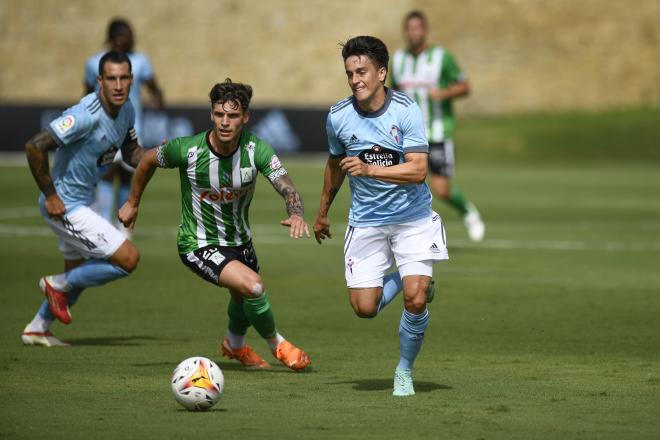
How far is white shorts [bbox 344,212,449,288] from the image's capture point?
798cm

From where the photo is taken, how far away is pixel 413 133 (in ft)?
25.9

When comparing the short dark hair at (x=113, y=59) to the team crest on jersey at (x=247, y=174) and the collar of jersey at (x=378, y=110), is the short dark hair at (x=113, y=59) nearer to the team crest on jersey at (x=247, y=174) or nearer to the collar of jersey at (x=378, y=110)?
the team crest on jersey at (x=247, y=174)

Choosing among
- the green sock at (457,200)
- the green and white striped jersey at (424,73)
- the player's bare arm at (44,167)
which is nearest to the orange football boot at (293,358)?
the player's bare arm at (44,167)

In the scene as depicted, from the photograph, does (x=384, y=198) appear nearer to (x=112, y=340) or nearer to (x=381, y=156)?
(x=381, y=156)

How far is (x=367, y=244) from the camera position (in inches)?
322

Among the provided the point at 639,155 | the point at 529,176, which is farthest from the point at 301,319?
the point at 639,155

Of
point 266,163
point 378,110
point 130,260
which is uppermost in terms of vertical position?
point 378,110

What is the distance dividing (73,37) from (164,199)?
2977cm

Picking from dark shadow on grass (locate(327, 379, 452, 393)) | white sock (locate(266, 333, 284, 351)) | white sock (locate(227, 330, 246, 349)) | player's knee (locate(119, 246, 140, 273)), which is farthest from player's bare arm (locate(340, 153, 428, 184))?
player's knee (locate(119, 246, 140, 273))

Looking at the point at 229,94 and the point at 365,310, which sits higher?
the point at 229,94

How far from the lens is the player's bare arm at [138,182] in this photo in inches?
341

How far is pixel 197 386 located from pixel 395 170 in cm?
170

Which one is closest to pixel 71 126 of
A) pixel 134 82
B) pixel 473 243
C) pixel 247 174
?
pixel 247 174

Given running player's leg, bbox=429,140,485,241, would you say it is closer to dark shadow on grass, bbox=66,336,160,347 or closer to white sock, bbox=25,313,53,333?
dark shadow on grass, bbox=66,336,160,347
